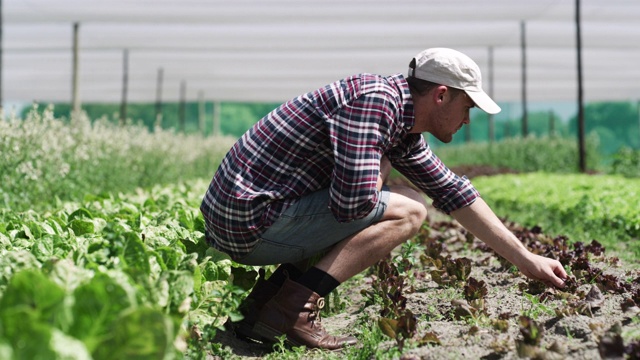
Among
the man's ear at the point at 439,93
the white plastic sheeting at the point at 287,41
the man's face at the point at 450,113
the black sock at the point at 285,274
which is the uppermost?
the white plastic sheeting at the point at 287,41

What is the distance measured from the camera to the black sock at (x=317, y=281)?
10.2 feet

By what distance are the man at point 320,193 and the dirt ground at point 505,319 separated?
203 millimetres

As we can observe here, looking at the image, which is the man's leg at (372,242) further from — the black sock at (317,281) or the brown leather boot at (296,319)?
the brown leather boot at (296,319)

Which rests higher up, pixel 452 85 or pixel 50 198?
pixel 452 85

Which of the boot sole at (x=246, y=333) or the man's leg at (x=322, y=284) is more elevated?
the man's leg at (x=322, y=284)

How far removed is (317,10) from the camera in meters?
16.7

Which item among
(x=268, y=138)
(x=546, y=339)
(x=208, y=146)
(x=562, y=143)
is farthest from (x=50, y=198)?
(x=562, y=143)

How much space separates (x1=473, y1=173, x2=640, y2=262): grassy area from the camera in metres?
6.06

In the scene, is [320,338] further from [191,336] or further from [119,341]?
[119,341]

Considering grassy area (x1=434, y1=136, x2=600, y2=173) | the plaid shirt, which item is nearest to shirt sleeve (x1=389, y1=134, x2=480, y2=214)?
the plaid shirt

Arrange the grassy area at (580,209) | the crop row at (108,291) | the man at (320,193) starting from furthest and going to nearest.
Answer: the grassy area at (580,209)
the man at (320,193)
the crop row at (108,291)

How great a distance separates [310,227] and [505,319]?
2.87 ft

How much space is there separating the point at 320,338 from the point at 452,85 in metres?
1.20

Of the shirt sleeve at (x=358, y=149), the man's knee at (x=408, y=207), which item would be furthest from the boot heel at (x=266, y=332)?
the man's knee at (x=408, y=207)
